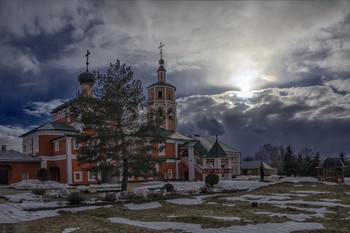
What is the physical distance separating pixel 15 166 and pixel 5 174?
6.98 ft

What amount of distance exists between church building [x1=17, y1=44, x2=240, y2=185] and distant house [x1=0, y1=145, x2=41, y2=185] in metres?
1.33

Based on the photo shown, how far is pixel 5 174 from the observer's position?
44281mm

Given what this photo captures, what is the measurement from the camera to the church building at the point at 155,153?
43.5m

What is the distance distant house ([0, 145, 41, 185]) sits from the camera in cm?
4303

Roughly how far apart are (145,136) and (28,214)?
39.1 ft

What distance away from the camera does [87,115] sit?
84.5ft

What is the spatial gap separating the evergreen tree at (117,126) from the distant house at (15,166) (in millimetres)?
20313

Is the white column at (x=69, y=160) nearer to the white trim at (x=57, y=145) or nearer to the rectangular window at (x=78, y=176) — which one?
the rectangular window at (x=78, y=176)

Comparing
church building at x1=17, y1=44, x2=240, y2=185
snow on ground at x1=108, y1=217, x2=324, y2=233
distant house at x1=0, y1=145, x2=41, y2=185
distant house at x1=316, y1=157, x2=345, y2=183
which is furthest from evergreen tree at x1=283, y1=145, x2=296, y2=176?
snow on ground at x1=108, y1=217, x2=324, y2=233

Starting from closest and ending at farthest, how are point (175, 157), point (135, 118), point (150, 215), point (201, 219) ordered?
point (201, 219) < point (150, 215) < point (135, 118) < point (175, 157)

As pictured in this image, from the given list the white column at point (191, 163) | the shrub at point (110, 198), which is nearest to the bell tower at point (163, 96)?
the white column at point (191, 163)

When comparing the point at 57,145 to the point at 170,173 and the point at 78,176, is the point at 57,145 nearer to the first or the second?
the point at 78,176

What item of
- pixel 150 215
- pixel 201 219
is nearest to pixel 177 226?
pixel 201 219

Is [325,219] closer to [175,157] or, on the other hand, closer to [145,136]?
[145,136]
